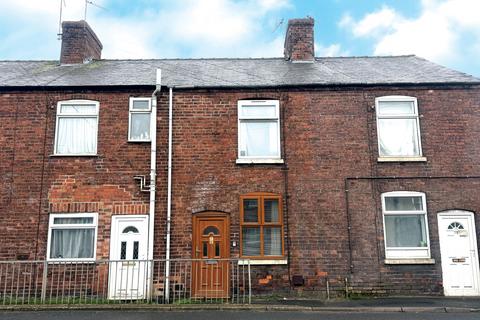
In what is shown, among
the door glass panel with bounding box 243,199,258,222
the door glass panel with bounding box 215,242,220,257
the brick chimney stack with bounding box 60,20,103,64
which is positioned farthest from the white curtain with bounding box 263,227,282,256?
the brick chimney stack with bounding box 60,20,103,64

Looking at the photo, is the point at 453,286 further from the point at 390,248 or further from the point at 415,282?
the point at 390,248

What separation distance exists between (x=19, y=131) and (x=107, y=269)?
4655mm

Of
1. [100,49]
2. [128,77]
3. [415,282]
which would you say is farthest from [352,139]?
[100,49]

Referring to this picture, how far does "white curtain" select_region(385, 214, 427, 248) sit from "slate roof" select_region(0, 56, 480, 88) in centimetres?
384

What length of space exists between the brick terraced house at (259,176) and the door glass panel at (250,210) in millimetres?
55

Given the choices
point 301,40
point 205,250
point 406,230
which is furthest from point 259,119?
point 406,230

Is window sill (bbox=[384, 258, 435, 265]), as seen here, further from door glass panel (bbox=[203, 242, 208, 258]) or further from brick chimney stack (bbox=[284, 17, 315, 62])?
brick chimney stack (bbox=[284, 17, 315, 62])

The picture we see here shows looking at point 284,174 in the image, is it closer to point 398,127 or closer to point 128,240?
point 398,127

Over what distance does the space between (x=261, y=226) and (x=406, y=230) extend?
3.93 metres

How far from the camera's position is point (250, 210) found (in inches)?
500

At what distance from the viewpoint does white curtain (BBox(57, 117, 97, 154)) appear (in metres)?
13.1

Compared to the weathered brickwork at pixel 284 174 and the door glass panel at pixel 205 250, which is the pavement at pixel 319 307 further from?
the door glass panel at pixel 205 250

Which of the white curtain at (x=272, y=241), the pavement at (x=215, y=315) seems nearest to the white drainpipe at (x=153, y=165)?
the pavement at (x=215, y=315)

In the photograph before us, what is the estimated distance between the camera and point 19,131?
42.9 feet
